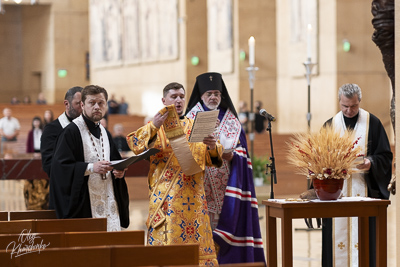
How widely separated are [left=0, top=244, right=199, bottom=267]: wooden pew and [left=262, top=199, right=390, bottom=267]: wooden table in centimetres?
124

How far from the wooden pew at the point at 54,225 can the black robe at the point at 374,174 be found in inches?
90.8

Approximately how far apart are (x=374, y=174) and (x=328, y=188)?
3.53 ft

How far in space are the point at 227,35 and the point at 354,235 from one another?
1848 cm

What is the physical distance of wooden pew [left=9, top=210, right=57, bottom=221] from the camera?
526 cm

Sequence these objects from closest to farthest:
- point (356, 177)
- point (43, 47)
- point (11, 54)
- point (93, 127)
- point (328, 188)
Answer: point (328, 188) → point (93, 127) → point (356, 177) → point (43, 47) → point (11, 54)

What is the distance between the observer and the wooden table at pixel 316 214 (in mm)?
4957

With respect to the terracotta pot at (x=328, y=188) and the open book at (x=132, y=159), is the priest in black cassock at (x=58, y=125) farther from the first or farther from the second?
the terracotta pot at (x=328, y=188)

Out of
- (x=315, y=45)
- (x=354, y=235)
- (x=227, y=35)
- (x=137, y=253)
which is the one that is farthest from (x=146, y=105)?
(x=137, y=253)

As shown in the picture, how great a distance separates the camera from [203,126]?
5184 millimetres

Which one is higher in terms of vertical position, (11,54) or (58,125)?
(11,54)

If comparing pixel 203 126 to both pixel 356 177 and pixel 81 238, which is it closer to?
pixel 81 238

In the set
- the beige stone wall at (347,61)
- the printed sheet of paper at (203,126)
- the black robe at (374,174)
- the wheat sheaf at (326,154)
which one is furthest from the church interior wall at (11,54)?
the wheat sheaf at (326,154)

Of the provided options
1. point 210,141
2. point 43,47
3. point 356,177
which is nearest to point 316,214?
point 210,141

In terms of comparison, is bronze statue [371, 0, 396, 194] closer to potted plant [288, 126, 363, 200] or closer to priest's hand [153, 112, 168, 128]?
potted plant [288, 126, 363, 200]
